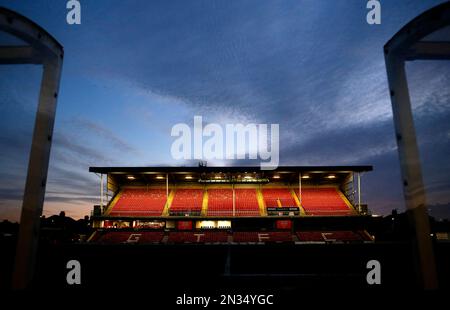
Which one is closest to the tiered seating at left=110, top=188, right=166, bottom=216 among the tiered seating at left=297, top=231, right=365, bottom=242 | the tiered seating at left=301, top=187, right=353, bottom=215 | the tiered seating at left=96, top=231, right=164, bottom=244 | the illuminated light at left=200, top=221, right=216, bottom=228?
the tiered seating at left=96, top=231, right=164, bottom=244

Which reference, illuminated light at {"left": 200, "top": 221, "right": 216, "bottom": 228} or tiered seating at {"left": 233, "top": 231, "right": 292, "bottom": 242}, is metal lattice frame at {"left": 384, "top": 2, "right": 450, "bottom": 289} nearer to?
tiered seating at {"left": 233, "top": 231, "right": 292, "bottom": 242}

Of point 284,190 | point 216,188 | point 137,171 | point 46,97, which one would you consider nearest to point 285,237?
point 284,190

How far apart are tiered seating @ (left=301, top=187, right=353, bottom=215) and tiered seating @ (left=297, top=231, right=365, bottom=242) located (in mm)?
1885

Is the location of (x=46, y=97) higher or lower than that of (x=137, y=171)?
lower

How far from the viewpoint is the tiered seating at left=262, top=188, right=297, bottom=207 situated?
25562mm

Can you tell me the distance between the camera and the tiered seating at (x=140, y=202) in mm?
24328

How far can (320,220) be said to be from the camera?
23.7 meters

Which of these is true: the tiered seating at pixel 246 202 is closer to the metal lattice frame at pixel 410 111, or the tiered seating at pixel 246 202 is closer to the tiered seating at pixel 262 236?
the tiered seating at pixel 262 236

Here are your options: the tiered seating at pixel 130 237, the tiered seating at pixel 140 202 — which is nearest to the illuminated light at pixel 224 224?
the tiered seating at pixel 130 237

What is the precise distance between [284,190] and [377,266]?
2262 centimetres

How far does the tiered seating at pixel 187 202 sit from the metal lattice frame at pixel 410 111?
21.6 meters

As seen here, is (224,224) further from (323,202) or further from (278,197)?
(323,202)
